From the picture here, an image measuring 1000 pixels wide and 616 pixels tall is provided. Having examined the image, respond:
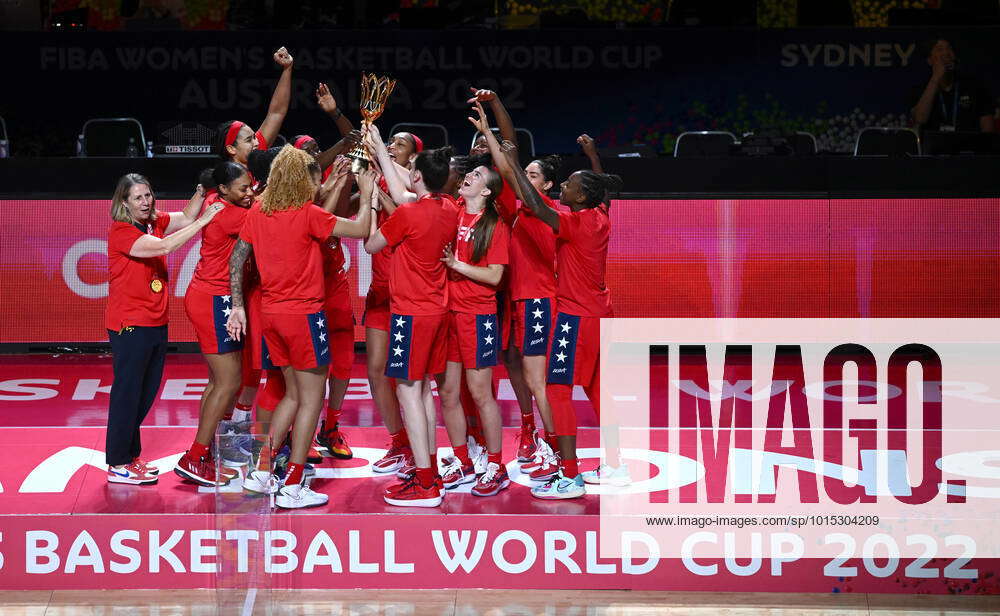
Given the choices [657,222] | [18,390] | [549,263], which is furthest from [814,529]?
[18,390]

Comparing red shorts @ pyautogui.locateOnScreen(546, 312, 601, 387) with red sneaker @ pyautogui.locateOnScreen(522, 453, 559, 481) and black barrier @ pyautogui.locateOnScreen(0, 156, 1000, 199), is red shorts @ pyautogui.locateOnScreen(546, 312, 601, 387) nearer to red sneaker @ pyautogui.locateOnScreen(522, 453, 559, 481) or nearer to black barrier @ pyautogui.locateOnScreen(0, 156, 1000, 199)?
red sneaker @ pyautogui.locateOnScreen(522, 453, 559, 481)

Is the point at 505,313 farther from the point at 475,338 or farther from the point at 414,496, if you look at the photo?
the point at 414,496

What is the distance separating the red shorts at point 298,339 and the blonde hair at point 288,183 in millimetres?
503

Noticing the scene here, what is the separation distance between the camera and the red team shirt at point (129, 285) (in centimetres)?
548

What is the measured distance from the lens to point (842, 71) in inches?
448

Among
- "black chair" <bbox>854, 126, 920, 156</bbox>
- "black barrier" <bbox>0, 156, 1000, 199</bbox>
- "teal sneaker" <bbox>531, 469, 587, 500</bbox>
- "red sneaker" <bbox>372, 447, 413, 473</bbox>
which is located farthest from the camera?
"black chair" <bbox>854, 126, 920, 156</bbox>

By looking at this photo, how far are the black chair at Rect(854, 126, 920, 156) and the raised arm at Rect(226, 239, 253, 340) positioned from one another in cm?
656

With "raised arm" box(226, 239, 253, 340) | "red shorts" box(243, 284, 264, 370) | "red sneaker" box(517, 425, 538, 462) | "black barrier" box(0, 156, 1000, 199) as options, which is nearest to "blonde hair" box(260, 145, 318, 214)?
"raised arm" box(226, 239, 253, 340)

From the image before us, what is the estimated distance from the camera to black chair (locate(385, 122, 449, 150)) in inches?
389

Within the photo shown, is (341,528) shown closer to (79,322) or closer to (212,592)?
(212,592)

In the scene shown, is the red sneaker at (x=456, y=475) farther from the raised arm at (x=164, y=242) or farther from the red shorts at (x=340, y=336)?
the raised arm at (x=164, y=242)

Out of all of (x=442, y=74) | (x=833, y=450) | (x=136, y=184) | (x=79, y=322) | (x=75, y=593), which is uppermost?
(x=442, y=74)

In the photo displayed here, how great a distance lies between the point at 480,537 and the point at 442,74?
6966 millimetres

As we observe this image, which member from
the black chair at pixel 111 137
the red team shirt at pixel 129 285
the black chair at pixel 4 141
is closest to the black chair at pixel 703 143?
the black chair at pixel 111 137
